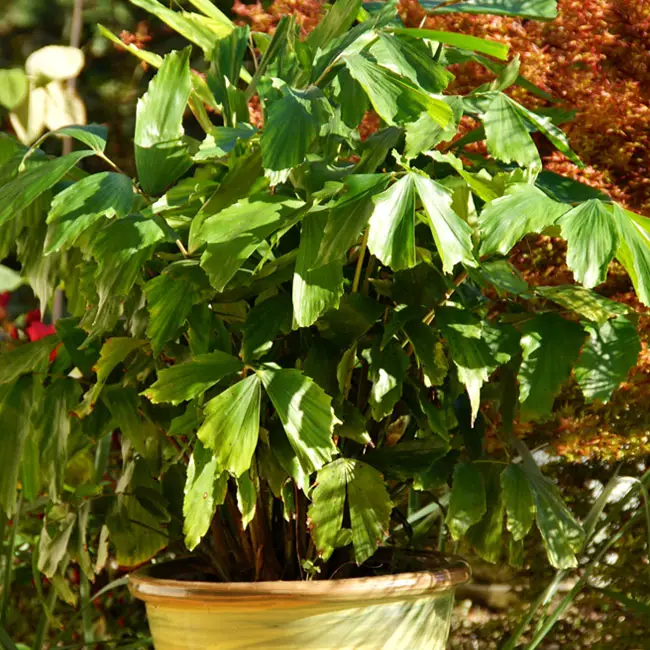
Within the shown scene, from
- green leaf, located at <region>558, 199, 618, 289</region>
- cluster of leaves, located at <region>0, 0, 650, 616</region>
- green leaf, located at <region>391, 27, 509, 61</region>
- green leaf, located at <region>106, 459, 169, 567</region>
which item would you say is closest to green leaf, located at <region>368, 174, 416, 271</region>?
cluster of leaves, located at <region>0, 0, 650, 616</region>

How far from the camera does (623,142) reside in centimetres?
106

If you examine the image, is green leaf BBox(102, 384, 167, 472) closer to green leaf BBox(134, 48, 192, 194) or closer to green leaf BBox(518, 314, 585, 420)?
green leaf BBox(134, 48, 192, 194)

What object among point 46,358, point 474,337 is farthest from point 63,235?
point 474,337

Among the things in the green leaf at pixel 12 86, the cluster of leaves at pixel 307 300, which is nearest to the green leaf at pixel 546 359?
the cluster of leaves at pixel 307 300

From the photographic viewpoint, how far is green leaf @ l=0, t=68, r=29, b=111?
3.60 ft

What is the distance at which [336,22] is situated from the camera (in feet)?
2.82

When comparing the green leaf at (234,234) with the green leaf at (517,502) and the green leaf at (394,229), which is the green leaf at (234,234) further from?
the green leaf at (517,502)

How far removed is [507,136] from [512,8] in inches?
8.0

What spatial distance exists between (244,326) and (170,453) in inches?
11.3

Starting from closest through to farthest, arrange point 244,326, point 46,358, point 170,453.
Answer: point 244,326 < point 46,358 < point 170,453

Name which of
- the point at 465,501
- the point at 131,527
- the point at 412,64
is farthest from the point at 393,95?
the point at 131,527

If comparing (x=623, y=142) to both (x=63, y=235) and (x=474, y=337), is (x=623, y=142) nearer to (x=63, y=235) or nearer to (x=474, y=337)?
(x=474, y=337)

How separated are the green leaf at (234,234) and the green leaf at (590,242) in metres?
0.20

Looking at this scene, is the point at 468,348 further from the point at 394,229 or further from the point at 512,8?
the point at 512,8
